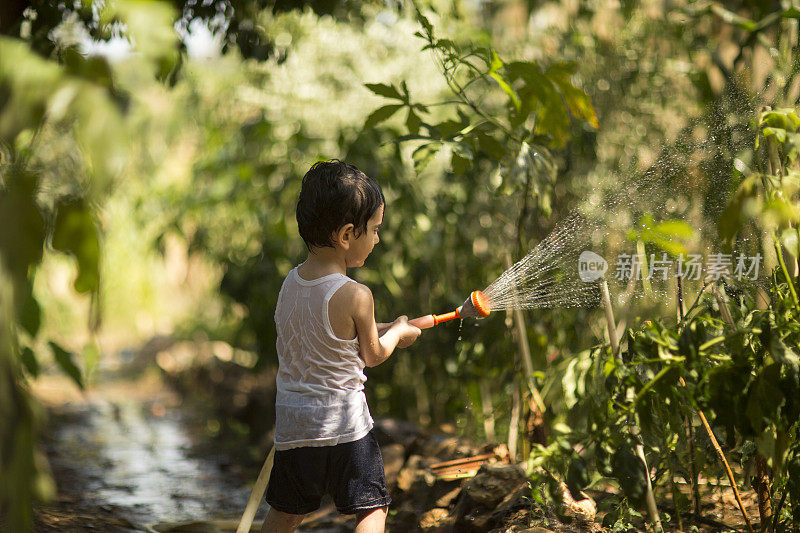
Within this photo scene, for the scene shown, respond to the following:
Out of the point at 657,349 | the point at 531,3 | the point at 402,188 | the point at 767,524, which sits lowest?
the point at 767,524

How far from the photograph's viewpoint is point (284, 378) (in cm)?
190

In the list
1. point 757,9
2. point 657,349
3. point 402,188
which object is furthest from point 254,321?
point 757,9

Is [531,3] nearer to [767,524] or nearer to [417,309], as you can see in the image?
[417,309]

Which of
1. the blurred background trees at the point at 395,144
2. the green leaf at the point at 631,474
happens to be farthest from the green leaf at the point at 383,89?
the green leaf at the point at 631,474

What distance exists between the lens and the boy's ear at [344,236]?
1832mm

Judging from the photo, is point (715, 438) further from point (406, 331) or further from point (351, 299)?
point (351, 299)

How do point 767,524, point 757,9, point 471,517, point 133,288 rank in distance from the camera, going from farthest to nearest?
point 133,288 < point 757,9 < point 471,517 < point 767,524

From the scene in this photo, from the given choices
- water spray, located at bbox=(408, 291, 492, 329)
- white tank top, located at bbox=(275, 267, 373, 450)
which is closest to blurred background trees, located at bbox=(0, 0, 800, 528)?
water spray, located at bbox=(408, 291, 492, 329)

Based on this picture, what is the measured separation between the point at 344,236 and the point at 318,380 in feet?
1.21

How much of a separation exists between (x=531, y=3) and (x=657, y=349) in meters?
2.76

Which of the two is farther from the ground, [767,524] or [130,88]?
[130,88]

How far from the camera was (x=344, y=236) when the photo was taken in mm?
1845

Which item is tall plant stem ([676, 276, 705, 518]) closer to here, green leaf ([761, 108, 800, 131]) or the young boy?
green leaf ([761, 108, 800, 131])

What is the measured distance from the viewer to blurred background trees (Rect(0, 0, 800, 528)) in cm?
118
